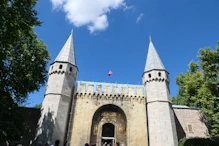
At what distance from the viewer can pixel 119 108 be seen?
18.6 m

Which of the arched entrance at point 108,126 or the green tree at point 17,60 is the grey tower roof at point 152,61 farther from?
the green tree at point 17,60

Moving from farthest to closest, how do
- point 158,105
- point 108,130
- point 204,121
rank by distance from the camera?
point 204,121 < point 108,130 < point 158,105

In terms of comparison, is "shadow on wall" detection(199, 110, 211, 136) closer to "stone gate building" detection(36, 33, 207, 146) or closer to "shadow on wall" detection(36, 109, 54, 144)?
"stone gate building" detection(36, 33, 207, 146)

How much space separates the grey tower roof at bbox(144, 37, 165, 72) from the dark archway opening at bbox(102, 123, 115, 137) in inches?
308

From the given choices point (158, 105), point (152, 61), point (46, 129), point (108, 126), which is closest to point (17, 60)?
point (46, 129)

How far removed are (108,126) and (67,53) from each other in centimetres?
979

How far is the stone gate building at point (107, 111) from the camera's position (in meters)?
16.2

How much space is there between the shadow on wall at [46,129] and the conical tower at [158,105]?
9.42 m

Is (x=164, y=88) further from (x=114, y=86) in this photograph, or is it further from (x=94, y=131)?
(x=94, y=131)

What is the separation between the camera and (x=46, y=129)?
1541cm

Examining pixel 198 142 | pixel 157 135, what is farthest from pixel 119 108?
pixel 198 142

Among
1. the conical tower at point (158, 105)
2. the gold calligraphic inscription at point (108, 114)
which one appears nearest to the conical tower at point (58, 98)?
the gold calligraphic inscription at point (108, 114)

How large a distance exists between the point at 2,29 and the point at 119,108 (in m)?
13.1

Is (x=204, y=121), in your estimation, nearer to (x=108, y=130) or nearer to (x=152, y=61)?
(x=152, y=61)
